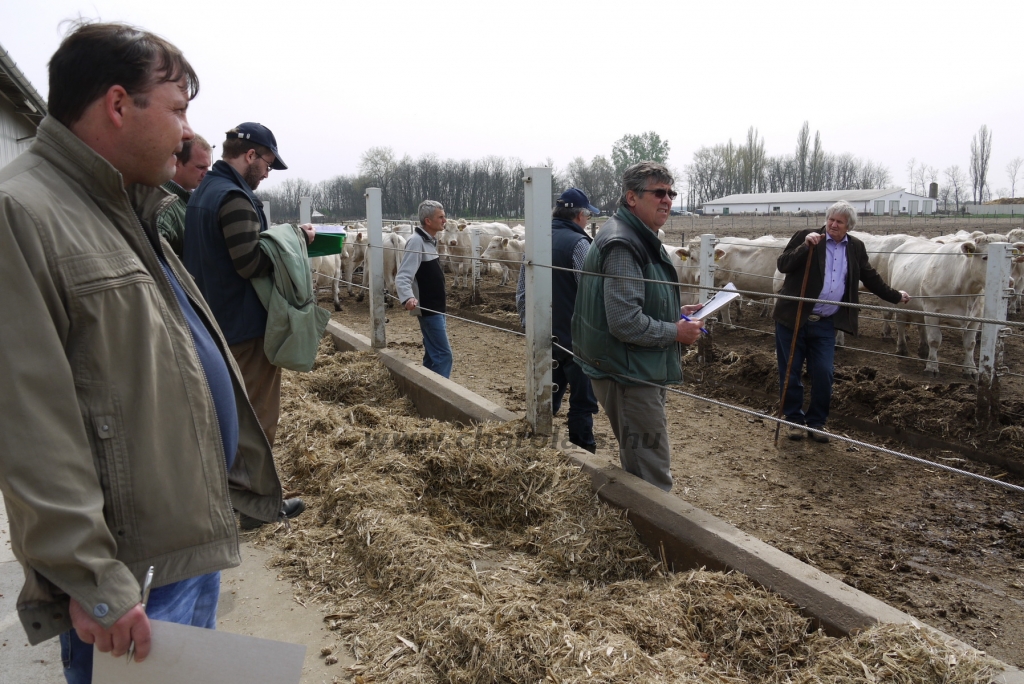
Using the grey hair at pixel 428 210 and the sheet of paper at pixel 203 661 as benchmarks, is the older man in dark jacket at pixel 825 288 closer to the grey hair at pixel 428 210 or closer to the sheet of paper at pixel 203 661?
the grey hair at pixel 428 210

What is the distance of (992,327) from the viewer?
18.6 ft

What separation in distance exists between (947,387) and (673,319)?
480 centimetres

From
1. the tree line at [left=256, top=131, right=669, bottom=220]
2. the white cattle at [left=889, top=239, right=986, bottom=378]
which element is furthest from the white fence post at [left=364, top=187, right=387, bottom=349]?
the tree line at [left=256, top=131, right=669, bottom=220]

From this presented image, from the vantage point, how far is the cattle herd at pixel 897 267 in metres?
8.31

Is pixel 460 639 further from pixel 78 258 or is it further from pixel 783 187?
pixel 783 187

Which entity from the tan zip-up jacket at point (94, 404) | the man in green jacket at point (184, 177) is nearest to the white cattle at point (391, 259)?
the man in green jacket at point (184, 177)

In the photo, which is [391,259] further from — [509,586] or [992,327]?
[509,586]

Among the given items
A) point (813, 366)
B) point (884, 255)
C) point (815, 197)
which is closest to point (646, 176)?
point (813, 366)

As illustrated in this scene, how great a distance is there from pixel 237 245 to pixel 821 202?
287 ft

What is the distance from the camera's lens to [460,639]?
2.42 m

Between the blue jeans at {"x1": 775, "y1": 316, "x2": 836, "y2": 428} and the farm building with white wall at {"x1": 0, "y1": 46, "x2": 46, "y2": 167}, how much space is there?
1425cm

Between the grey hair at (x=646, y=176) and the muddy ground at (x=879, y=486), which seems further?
the muddy ground at (x=879, y=486)

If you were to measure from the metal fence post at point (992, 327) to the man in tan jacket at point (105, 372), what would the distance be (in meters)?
6.02

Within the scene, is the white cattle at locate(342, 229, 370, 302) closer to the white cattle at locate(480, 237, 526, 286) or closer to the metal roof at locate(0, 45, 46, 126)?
the white cattle at locate(480, 237, 526, 286)
